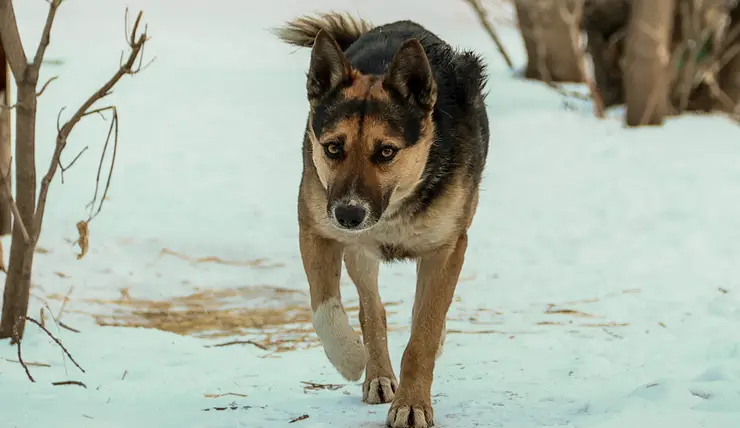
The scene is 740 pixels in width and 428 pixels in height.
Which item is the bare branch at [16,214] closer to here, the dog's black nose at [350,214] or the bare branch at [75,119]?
the bare branch at [75,119]

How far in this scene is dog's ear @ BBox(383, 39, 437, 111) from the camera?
489 centimetres

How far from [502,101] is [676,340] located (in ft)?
29.3

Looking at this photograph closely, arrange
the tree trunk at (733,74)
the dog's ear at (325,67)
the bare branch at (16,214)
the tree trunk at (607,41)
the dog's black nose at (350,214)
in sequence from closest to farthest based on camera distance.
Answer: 1. the dog's black nose at (350,214)
2. the dog's ear at (325,67)
3. the bare branch at (16,214)
4. the tree trunk at (733,74)
5. the tree trunk at (607,41)

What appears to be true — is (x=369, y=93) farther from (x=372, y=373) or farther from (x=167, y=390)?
(x=167, y=390)

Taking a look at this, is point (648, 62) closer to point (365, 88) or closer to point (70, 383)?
point (365, 88)

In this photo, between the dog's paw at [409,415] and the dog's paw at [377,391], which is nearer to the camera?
the dog's paw at [409,415]

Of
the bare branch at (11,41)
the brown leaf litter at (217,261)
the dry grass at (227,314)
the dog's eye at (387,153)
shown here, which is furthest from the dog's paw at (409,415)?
the brown leaf litter at (217,261)

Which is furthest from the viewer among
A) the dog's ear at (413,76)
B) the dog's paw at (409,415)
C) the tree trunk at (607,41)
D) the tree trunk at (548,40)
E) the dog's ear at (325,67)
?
the tree trunk at (607,41)

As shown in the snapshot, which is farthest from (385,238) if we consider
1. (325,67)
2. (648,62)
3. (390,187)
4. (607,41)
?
(607,41)

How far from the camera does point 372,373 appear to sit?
213 inches

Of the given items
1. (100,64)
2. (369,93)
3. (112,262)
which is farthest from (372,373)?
(100,64)

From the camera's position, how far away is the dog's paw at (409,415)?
4.70 meters

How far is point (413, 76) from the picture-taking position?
4977mm

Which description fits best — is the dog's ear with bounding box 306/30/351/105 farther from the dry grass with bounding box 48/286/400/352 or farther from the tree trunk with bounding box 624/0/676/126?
the tree trunk with bounding box 624/0/676/126
